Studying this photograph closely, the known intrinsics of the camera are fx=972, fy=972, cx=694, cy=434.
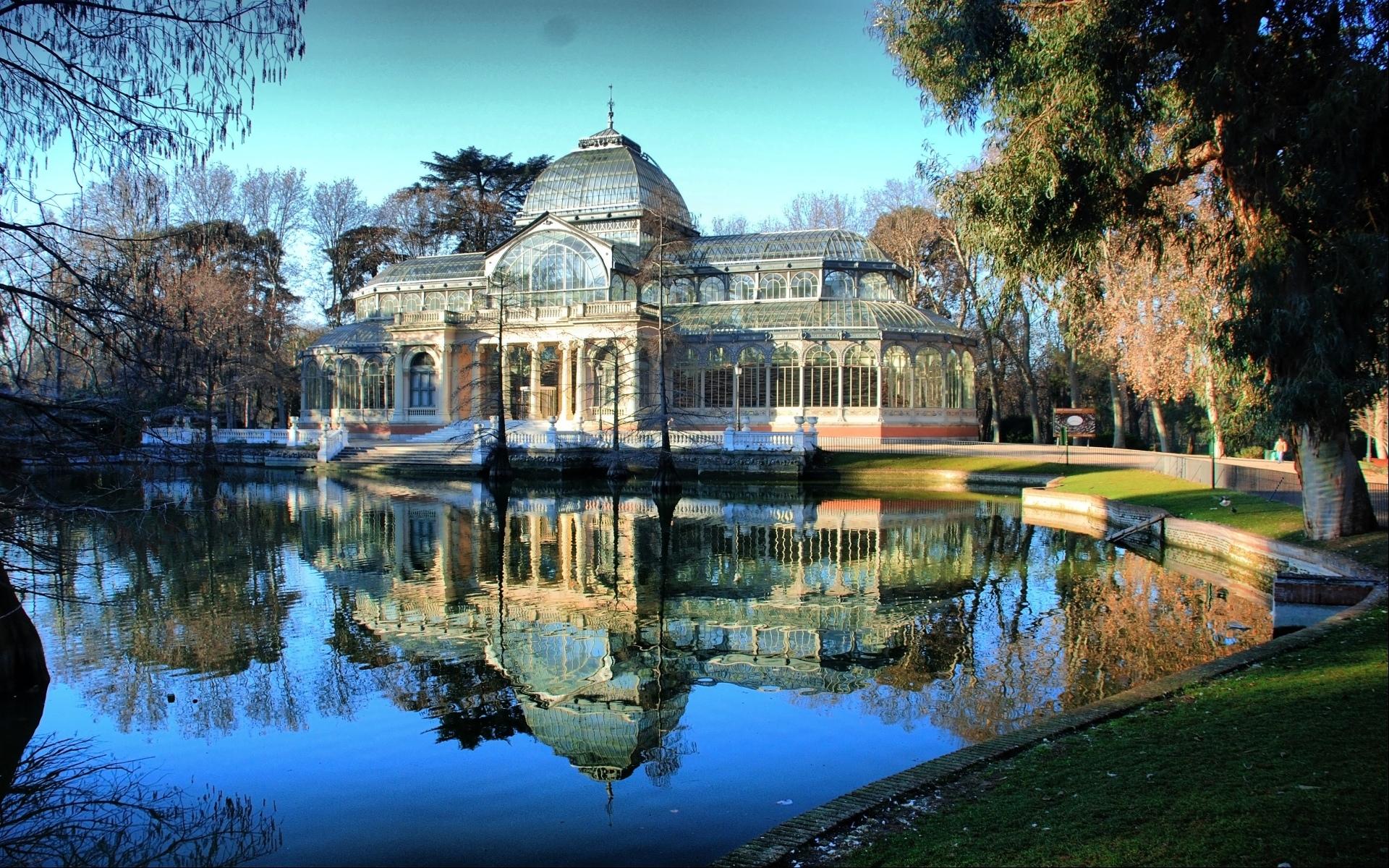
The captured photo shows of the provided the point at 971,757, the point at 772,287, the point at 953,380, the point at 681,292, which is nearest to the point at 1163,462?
the point at 953,380

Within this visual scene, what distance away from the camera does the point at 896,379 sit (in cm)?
4709

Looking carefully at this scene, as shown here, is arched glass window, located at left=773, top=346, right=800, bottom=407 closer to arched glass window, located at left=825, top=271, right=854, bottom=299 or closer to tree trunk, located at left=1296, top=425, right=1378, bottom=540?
arched glass window, located at left=825, top=271, right=854, bottom=299

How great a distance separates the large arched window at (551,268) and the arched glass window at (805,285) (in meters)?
9.27

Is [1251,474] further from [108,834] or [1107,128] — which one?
[108,834]

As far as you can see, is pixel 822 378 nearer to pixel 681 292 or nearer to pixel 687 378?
pixel 687 378

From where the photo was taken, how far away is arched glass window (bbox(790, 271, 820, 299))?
50094mm

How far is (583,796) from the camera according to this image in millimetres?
7855

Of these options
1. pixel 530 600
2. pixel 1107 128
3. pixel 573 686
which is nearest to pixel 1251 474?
pixel 1107 128

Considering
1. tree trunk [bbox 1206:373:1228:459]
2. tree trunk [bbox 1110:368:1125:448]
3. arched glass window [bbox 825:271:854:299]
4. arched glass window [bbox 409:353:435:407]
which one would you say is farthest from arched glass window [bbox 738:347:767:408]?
tree trunk [bbox 1206:373:1228:459]

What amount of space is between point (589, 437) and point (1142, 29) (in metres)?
30.5

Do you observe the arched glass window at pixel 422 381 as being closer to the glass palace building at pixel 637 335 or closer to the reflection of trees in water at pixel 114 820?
the glass palace building at pixel 637 335

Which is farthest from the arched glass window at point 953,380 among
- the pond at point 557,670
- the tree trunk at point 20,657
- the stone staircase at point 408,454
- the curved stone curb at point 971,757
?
the tree trunk at point 20,657

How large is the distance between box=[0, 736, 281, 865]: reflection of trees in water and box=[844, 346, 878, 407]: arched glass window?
4068 centimetres

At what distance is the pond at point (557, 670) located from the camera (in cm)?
760
